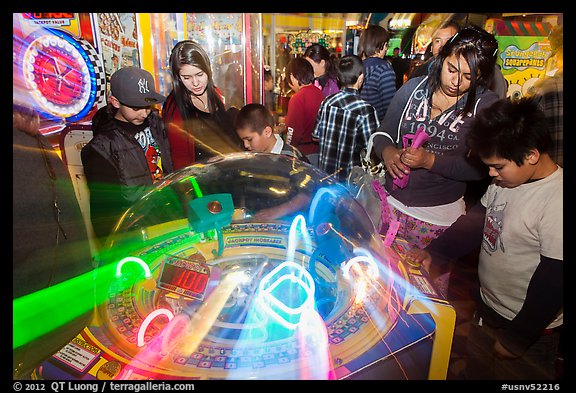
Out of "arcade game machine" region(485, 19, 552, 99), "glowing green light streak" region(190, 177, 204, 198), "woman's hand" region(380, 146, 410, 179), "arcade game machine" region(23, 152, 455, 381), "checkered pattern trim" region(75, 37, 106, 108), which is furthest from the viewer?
"arcade game machine" region(485, 19, 552, 99)

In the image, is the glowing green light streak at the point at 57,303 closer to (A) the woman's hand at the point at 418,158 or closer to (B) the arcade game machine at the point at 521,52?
(A) the woman's hand at the point at 418,158

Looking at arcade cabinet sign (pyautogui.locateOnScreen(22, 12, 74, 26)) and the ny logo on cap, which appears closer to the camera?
the ny logo on cap

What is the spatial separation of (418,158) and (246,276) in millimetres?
1108

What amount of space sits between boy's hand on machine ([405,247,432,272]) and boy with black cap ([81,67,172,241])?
1.61 meters

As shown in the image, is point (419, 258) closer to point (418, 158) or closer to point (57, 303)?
point (418, 158)

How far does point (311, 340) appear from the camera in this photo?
138 cm

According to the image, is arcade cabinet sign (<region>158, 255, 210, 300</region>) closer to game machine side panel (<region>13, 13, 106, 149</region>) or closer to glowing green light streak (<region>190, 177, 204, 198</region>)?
glowing green light streak (<region>190, 177, 204, 198</region>)

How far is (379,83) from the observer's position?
4000 millimetres

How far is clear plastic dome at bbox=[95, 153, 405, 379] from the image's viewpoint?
1.34m

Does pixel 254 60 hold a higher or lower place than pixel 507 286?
higher

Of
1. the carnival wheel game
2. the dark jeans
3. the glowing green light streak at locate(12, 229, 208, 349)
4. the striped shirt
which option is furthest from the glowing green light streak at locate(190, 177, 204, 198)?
the striped shirt

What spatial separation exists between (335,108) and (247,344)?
226 cm
